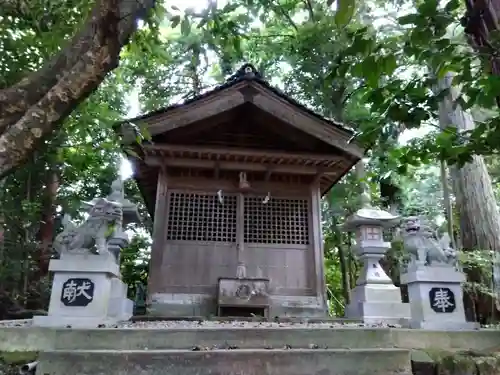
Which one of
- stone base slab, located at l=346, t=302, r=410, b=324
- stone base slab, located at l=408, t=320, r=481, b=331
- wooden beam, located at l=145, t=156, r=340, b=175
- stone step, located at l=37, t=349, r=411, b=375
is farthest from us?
wooden beam, located at l=145, t=156, r=340, b=175

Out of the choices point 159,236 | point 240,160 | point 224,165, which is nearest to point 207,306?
point 159,236

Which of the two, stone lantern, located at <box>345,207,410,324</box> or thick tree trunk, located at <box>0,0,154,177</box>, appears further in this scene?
stone lantern, located at <box>345,207,410,324</box>

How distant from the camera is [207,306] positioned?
7.04 m

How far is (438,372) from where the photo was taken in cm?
395

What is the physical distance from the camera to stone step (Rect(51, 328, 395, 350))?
13.1ft

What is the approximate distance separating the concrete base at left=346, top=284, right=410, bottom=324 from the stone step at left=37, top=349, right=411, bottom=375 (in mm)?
2360

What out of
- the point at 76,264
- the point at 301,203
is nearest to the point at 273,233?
the point at 301,203

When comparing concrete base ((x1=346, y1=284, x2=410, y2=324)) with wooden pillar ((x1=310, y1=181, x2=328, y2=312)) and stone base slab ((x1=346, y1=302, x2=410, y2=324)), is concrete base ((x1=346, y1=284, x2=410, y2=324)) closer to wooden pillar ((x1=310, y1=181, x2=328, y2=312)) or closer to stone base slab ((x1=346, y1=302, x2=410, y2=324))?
stone base slab ((x1=346, y1=302, x2=410, y2=324))

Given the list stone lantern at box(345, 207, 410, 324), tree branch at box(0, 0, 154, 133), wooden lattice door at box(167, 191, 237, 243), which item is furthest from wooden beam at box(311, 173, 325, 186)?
tree branch at box(0, 0, 154, 133)

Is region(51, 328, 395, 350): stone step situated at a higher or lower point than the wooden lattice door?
lower

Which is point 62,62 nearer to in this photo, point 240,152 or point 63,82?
point 63,82

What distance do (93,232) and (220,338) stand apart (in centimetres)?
237

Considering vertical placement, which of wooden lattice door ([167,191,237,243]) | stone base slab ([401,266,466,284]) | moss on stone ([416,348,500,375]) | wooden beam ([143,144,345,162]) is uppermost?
wooden beam ([143,144,345,162])

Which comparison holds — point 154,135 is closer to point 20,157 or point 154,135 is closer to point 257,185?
point 257,185
